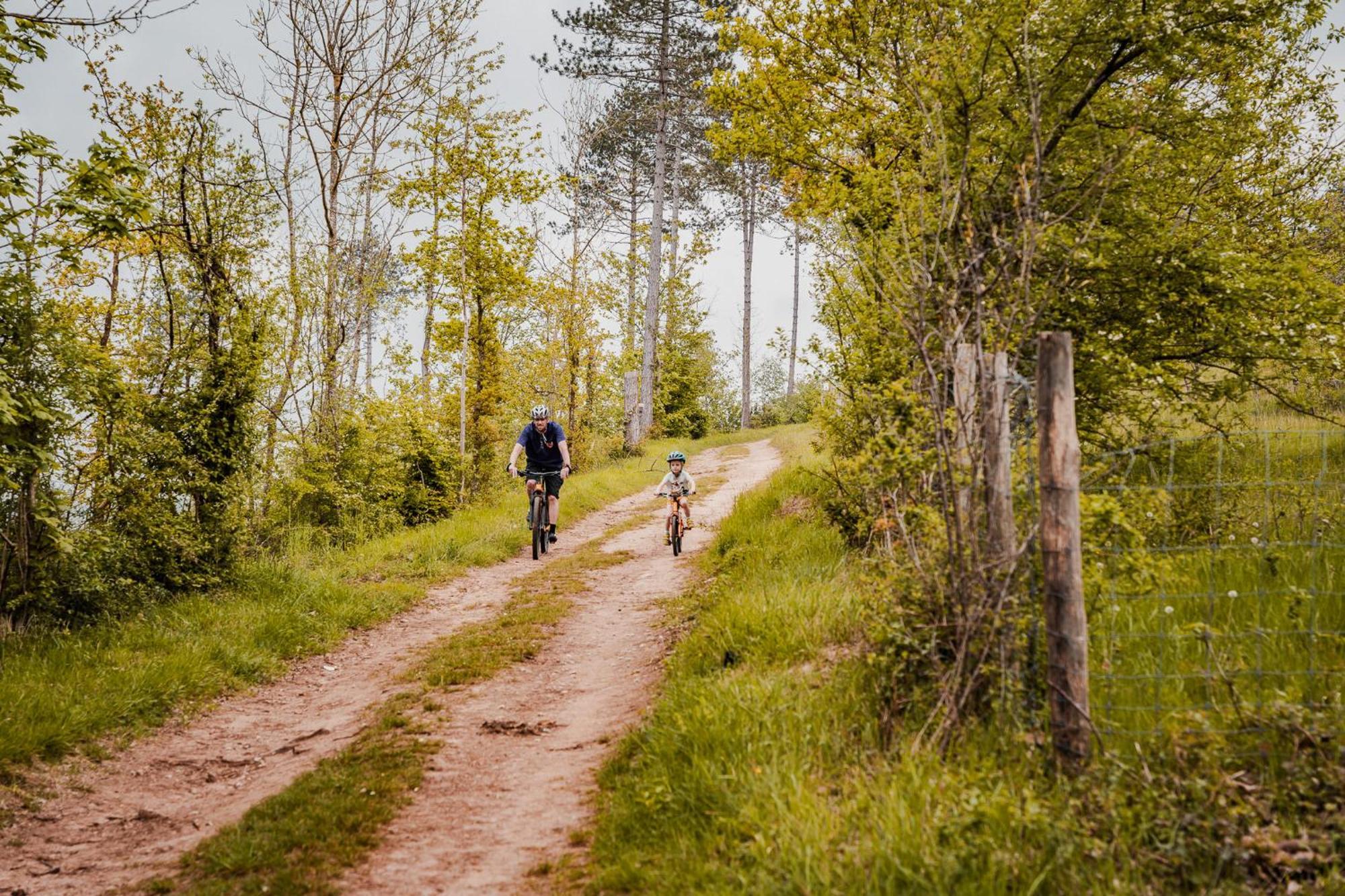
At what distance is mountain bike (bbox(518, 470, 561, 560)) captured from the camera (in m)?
11.3

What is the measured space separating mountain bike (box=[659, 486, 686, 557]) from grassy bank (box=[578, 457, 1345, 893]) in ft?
20.2

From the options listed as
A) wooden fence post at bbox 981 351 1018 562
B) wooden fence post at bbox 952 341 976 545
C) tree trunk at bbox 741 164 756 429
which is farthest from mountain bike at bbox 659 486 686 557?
tree trunk at bbox 741 164 756 429

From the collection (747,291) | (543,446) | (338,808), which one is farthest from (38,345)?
(747,291)

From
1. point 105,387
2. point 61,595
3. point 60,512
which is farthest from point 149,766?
point 105,387

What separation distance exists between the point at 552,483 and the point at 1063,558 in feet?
29.2

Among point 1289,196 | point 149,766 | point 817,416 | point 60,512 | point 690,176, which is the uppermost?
point 690,176

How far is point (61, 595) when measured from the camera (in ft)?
21.2

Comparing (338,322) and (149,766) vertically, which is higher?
(338,322)

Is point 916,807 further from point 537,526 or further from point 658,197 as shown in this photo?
point 658,197

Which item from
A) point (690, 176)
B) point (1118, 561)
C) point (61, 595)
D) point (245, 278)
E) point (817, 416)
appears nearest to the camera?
point (1118, 561)

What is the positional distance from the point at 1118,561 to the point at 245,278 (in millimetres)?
9668

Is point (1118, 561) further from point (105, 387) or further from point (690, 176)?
point (690, 176)

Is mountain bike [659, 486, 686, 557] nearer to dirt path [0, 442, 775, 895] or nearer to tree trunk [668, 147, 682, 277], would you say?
dirt path [0, 442, 775, 895]

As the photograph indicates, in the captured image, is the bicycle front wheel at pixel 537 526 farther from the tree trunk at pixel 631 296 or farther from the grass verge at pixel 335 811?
the tree trunk at pixel 631 296
